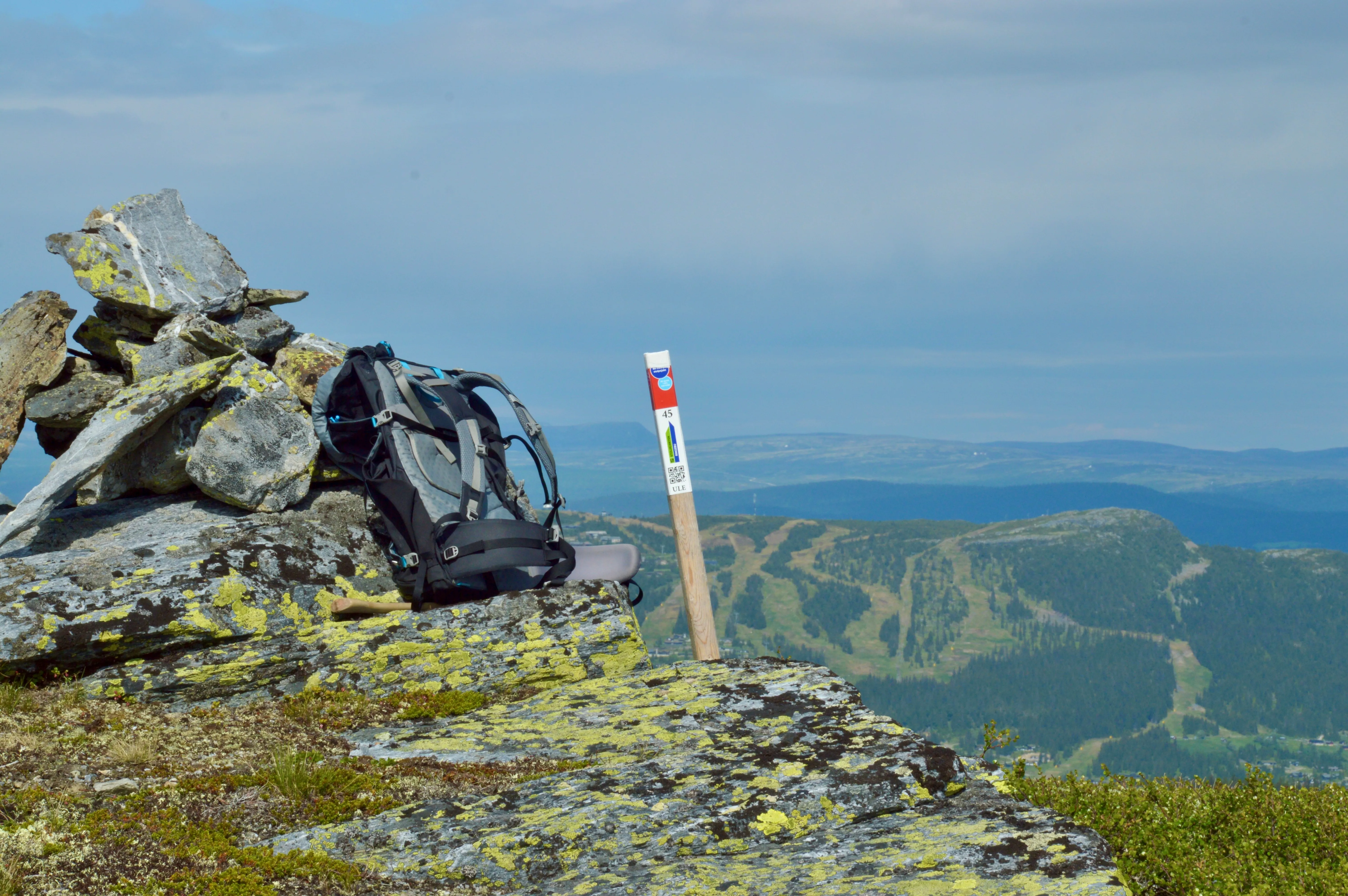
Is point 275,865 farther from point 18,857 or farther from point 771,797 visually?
point 771,797

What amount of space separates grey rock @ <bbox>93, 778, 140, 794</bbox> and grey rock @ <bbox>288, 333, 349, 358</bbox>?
357 inches

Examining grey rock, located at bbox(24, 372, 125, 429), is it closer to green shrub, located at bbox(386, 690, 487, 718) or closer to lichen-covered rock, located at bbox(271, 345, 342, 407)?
lichen-covered rock, located at bbox(271, 345, 342, 407)

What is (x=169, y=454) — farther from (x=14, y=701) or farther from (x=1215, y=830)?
(x=1215, y=830)

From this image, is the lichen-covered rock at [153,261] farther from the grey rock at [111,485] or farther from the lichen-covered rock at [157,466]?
the grey rock at [111,485]

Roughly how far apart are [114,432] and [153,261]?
4714 mm

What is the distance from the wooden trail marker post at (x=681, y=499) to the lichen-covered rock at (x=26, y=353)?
914 centimetres

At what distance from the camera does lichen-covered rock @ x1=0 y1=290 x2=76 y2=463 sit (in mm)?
13172

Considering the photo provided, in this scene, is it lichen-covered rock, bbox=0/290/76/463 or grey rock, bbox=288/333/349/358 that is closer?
lichen-covered rock, bbox=0/290/76/463

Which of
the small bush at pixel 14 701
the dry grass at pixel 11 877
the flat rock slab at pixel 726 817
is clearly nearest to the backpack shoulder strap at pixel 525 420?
the flat rock slab at pixel 726 817

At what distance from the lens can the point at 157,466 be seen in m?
12.9

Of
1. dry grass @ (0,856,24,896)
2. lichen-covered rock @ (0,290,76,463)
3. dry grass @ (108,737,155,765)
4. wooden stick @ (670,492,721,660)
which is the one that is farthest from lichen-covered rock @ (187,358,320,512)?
dry grass @ (0,856,24,896)

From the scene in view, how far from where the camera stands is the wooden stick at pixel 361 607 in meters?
11.2

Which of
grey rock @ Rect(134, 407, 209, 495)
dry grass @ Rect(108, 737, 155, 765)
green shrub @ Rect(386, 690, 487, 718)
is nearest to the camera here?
dry grass @ Rect(108, 737, 155, 765)

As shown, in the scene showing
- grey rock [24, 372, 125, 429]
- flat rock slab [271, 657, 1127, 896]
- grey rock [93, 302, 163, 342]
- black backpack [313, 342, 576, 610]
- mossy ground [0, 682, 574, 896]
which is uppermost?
grey rock [93, 302, 163, 342]
